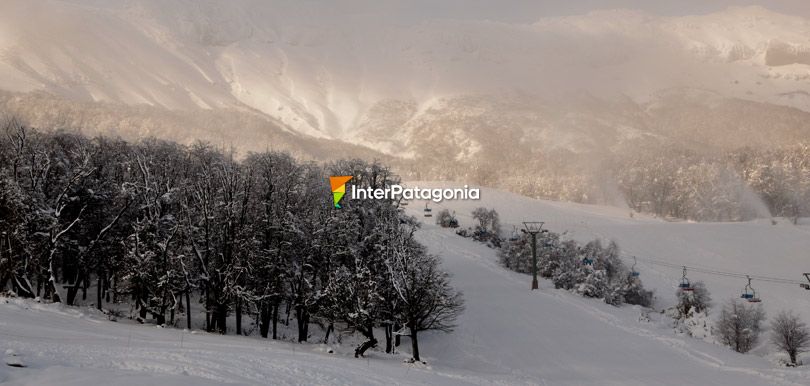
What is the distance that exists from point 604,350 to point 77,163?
131ft

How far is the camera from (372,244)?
41.2 meters

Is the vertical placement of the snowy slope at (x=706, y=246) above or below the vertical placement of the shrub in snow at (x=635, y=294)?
above

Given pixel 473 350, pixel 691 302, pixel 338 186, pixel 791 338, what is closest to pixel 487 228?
pixel 691 302

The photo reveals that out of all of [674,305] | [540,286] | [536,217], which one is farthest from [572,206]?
[540,286]

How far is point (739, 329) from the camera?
2213 inches

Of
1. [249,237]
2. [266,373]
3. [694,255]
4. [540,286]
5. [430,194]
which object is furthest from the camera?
→ [430,194]

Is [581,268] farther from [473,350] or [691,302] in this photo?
[473,350]

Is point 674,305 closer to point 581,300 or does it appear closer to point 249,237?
point 581,300

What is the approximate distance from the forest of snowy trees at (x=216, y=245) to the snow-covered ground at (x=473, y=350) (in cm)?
372

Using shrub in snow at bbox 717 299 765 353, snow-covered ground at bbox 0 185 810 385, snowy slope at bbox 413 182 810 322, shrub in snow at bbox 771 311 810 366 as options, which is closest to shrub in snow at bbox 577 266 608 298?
snow-covered ground at bbox 0 185 810 385

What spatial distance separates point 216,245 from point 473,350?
774 inches

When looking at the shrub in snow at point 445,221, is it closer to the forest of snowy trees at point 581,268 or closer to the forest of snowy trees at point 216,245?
the forest of snowy trees at point 581,268

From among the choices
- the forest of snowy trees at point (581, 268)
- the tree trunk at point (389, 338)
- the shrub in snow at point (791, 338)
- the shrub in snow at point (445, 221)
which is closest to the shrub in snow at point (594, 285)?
the forest of snowy trees at point (581, 268)

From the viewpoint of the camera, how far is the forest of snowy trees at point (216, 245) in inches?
1328
